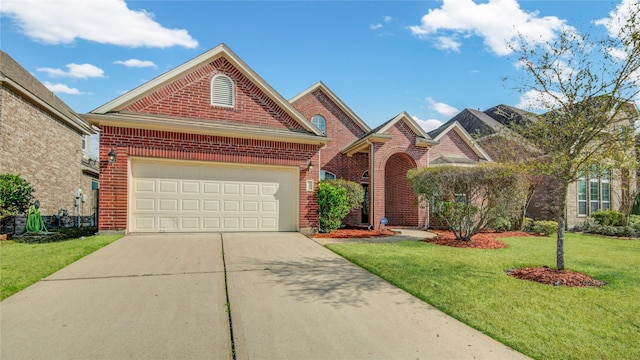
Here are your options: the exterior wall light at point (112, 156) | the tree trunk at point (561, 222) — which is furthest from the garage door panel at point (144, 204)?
the tree trunk at point (561, 222)

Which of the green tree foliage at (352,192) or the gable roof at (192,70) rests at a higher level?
the gable roof at (192,70)

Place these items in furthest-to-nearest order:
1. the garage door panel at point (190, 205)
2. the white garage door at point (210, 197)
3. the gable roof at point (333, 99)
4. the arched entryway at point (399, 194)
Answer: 1. the gable roof at point (333, 99)
2. the arched entryway at point (399, 194)
3. the garage door panel at point (190, 205)
4. the white garage door at point (210, 197)

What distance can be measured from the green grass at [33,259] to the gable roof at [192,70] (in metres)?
3.75

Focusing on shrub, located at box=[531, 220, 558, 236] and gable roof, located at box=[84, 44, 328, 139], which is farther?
shrub, located at box=[531, 220, 558, 236]

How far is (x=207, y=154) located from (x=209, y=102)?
6.58 feet

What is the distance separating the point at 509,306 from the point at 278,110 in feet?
31.4

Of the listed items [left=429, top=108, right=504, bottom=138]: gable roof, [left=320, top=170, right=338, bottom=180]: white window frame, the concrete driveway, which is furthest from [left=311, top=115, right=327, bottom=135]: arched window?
the concrete driveway

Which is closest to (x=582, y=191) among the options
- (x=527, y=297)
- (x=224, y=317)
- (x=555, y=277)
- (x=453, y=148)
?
(x=453, y=148)

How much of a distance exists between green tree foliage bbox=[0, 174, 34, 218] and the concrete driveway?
6785mm

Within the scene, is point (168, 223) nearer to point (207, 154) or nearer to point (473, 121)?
point (207, 154)

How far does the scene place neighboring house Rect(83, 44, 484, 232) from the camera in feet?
31.9

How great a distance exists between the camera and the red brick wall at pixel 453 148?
55.6 feet

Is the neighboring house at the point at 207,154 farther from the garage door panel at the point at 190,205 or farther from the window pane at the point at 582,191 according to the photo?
the window pane at the point at 582,191

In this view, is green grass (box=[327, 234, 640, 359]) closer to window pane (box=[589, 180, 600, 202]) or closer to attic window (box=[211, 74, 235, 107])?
attic window (box=[211, 74, 235, 107])
